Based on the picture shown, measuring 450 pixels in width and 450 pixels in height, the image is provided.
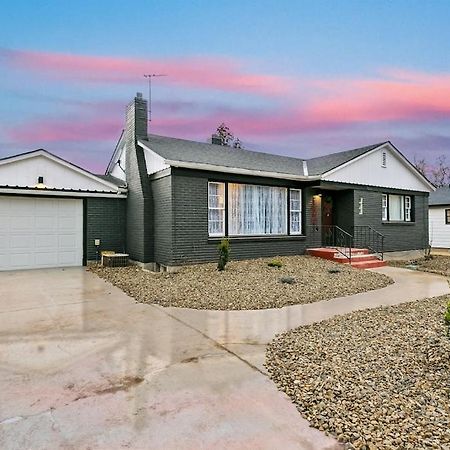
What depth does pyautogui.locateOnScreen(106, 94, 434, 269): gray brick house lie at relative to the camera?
10.2 meters

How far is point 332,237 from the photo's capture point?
1397 centimetres

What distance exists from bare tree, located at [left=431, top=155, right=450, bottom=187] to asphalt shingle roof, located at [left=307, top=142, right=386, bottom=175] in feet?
88.0

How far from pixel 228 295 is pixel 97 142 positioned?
13796mm

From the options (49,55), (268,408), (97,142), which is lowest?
(268,408)

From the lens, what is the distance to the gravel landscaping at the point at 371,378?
2.45 metres

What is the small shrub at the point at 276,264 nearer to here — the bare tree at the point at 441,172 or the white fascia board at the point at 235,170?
the white fascia board at the point at 235,170

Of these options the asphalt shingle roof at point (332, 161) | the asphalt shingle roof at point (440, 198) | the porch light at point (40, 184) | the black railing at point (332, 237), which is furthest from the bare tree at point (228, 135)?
the porch light at point (40, 184)

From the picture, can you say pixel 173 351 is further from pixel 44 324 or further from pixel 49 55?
pixel 49 55

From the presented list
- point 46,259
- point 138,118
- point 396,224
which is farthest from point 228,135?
point 46,259

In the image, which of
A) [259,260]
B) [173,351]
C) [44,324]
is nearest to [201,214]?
[259,260]

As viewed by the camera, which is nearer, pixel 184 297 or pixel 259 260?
pixel 184 297

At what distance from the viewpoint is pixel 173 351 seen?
4062 mm

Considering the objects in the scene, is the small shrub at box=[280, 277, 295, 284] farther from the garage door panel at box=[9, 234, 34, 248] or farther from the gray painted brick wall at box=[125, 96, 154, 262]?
the garage door panel at box=[9, 234, 34, 248]

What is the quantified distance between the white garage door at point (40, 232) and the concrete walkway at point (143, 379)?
5.41 metres
